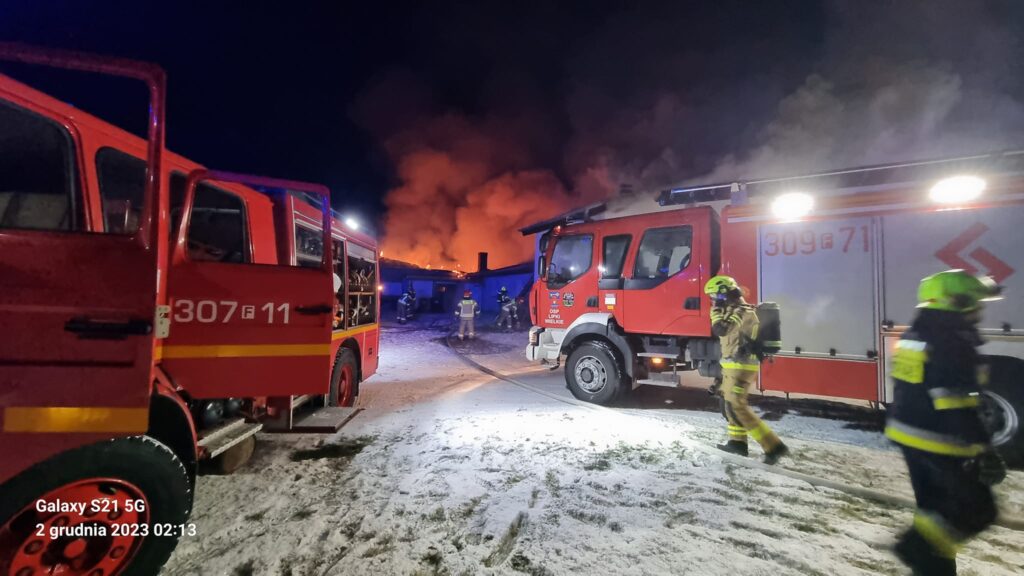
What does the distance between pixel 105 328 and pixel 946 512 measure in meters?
4.12

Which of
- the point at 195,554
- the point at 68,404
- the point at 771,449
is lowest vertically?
the point at 195,554

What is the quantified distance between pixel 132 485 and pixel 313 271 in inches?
57.5

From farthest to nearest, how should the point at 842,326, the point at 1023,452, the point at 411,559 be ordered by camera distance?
the point at 842,326 < the point at 1023,452 < the point at 411,559

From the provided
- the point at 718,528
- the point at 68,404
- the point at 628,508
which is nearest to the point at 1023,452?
the point at 718,528

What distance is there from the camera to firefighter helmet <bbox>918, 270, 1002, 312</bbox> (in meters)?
2.07

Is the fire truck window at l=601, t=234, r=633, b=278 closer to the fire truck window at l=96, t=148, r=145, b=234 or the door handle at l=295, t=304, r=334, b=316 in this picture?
the door handle at l=295, t=304, r=334, b=316

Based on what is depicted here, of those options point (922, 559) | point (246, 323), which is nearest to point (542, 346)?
point (246, 323)

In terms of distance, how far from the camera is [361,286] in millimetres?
5914

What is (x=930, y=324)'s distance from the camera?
2160mm

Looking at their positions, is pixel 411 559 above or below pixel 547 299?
below

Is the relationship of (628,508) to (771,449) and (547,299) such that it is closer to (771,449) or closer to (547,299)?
(771,449)

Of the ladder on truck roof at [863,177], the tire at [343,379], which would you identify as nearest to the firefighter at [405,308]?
the tire at [343,379]

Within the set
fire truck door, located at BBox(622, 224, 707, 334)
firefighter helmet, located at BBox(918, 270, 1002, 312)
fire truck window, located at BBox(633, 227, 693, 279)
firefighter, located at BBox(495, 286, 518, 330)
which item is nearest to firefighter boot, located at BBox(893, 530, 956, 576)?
firefighter helmet, located at BBox(918, 270, 1002, 312)

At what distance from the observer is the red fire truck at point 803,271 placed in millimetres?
3963
